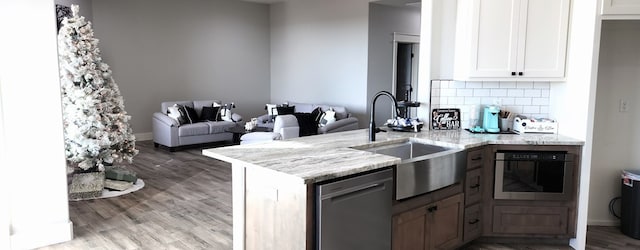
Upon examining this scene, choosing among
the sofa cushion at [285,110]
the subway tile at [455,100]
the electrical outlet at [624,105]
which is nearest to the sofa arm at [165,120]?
the sofa cushion at [285,110]

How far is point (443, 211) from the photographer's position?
302 centimetres

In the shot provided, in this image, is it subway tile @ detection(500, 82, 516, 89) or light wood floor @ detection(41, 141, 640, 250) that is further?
subway tile @ detection(500, 82, 516, 89)

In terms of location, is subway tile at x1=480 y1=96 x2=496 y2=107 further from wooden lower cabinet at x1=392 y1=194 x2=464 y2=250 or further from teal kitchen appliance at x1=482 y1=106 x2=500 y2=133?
wooden lower cabinet at x1=392 y1=194 x2=464 y2=250

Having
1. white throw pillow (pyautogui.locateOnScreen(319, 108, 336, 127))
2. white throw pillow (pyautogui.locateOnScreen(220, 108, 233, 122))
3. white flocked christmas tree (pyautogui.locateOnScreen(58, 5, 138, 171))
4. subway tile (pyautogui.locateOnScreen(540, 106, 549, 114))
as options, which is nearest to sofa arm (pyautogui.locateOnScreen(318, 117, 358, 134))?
white throw pillow (pyautogui.locateOnScreen(319, 108, 336, 127))

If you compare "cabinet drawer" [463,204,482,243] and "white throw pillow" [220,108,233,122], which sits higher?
"white throw pillow" [220,108,233,122]

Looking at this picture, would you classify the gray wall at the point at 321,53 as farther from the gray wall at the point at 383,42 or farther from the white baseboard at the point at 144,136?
the white baseboard at the point at 144,136

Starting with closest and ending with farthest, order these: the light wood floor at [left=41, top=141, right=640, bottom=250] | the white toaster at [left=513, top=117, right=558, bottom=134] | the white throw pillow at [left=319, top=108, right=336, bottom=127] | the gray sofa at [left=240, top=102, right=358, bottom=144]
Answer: the light wood floor at [left=41, top=141, right=640, bottom=250]
the white toaster at [left=513, top=117, right=558, bottom=134]
the gray sofa at [left=240, top=102, right=358, bottom=144]
the white throw pillow at [left=319, top=108, right=336, bottom=127]

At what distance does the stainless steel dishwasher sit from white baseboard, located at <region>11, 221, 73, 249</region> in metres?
2.51

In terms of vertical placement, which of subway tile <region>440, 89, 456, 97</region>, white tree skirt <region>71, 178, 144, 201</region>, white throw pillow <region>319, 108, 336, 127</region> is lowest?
white tree skirt <region>71, 178, 144, 201</region>

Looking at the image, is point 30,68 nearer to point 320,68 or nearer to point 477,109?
point 477,109

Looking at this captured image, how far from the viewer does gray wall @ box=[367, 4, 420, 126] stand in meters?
8.29

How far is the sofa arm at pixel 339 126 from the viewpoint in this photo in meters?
6.97

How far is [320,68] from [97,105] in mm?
4972

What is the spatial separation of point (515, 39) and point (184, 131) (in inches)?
221
